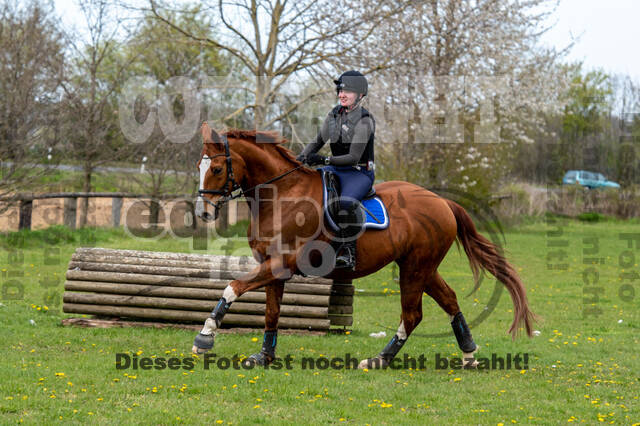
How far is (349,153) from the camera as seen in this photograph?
6.83 meters

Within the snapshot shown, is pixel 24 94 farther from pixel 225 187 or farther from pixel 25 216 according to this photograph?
pixel 225 187

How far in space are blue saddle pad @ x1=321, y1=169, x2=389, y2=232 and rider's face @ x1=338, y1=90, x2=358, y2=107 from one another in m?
0.82

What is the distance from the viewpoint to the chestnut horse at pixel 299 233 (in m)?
6.52

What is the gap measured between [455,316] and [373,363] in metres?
1.17

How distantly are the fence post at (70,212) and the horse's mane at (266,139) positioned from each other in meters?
11.7

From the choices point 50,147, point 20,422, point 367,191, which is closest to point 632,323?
point 367,191

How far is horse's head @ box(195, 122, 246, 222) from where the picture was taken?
636cm

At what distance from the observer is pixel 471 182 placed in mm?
24625

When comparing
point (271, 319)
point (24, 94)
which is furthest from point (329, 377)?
point (24, 94)

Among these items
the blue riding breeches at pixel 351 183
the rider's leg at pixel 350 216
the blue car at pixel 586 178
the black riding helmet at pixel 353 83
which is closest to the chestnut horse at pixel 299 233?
the rider's leg at pixel 350 216

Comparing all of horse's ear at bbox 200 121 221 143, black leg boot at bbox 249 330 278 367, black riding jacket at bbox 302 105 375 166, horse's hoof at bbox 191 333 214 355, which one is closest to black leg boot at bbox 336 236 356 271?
black riding jacket at bbox 302 105 375 166

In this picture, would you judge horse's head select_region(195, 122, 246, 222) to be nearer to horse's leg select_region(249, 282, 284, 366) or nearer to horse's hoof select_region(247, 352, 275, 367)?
horse's leg select_region(249, 282, 284, 366)

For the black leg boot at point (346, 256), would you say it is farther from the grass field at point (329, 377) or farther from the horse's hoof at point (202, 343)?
the horse's hoof at point (202, 343)

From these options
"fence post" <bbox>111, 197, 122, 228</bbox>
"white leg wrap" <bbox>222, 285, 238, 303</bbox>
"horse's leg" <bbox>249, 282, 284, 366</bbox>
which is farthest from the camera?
"fence post" <bbox>111, 197, 122, 228</bbox>
